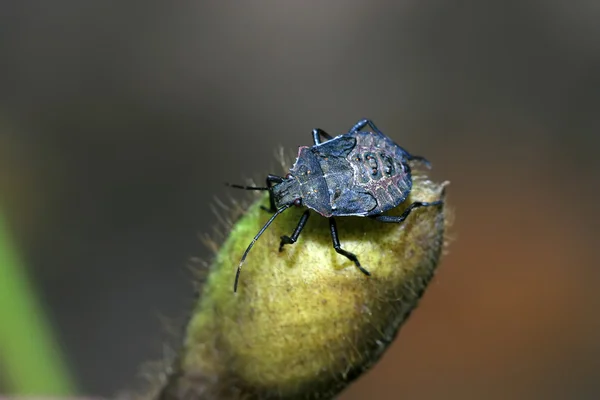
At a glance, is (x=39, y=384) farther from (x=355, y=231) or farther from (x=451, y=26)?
(x=451, y=26)

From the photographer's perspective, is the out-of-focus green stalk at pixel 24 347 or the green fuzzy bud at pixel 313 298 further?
the out-of-focus green stalk at pixel 24 347

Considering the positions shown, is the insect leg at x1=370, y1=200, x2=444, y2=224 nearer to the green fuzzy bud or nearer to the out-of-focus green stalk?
the green fuzzy bud

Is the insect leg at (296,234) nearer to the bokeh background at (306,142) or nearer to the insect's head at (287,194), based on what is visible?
the insect's head at (287,194)

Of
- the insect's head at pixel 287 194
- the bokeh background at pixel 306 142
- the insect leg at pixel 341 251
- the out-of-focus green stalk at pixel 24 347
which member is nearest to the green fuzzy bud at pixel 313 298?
the insect leg at pixel 341 251

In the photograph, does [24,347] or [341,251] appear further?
[24,347]

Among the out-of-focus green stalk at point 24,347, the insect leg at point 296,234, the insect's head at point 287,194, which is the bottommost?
the insect leg at point 296,234

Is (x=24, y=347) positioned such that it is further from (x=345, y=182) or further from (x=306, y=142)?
(x=306, y=142)

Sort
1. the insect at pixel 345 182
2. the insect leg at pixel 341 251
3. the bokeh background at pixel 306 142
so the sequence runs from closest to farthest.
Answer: the insect leg at pixel 341 251 → the insect at pixel 345 182 → the bokeh background at pixel 306 142

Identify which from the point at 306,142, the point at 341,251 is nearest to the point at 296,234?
the point at 341,251
